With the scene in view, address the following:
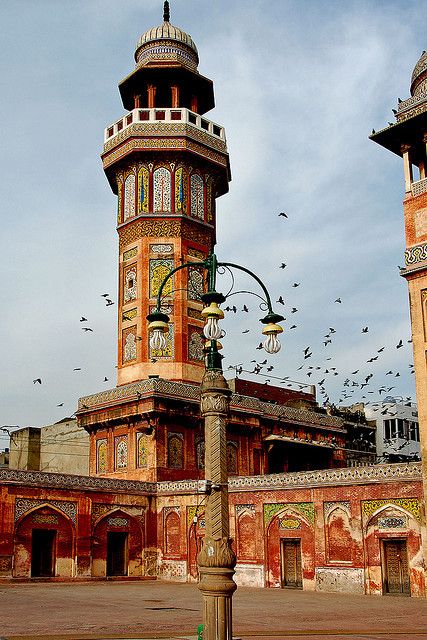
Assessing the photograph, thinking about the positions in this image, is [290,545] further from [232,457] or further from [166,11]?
[166,11]

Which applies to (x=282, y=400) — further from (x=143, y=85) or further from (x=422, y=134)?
(x=422, y=134)

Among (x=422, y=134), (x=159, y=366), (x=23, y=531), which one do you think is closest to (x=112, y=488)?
(x=23, y=531)

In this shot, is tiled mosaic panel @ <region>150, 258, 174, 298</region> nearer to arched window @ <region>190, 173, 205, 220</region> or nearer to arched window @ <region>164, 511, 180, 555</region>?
arched window @ <region>190, 173, 205, 220</region>

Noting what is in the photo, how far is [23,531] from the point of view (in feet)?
91.8

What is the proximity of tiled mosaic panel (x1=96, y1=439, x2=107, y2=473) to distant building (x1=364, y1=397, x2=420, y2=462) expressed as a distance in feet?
83.8

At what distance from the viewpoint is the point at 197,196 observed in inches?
1537

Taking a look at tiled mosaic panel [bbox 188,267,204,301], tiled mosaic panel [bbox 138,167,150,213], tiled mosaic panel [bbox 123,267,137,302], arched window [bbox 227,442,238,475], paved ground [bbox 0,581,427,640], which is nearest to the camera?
paved ground [bbox 0,581,427,640]

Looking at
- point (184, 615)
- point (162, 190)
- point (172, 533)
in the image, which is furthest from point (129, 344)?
point (184, 615)

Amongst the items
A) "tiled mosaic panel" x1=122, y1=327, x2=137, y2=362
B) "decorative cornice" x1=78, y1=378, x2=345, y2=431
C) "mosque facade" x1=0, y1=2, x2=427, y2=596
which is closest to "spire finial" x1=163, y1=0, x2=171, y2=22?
"mosque facade" x1=0, y1=2, x2=427, y2=596

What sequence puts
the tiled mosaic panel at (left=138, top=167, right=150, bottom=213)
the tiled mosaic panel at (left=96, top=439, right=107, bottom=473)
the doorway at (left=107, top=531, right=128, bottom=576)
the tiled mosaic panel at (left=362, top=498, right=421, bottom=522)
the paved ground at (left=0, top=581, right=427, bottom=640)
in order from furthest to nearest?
the tiled mosaic panel at (left=138, top=167, right=150, bottom=213) < the tiled mosaic panel at (left=96, top=439, right=107, bottom=473) < the doorway at (left=107, top=531, right=128, bottom=576) < the tiled mosaic panel at (left=362, top=498, right=421, bottom=522) < the paved ground at (left=0, top=581, right=427, bottom=640)

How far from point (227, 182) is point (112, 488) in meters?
18.6

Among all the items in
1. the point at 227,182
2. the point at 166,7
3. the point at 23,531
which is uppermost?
the point at 166,7

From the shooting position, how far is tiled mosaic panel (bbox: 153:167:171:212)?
124ft

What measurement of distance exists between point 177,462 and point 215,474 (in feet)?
81.9
